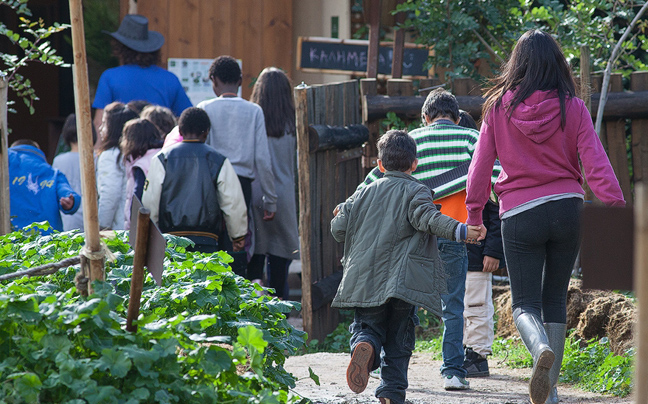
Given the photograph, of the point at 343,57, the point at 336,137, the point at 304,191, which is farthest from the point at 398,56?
the point at 304,191

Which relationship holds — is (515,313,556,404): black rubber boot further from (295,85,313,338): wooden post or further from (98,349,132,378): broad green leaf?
(295,85,313,338): wooden post

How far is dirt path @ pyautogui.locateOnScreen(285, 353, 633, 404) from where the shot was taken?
13.9 ft

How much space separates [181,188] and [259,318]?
2.30m

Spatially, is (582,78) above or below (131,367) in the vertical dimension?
above

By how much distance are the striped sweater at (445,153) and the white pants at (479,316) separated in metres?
0.70

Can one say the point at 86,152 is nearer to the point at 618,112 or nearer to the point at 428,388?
the point at 428,388

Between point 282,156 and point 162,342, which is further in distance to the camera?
point 282,156

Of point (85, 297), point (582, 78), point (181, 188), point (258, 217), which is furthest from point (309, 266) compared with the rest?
point (85, 297)

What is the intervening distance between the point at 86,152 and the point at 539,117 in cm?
216

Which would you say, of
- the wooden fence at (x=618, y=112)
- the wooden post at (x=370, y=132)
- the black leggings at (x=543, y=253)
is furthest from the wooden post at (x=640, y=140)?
the black leggings at (x=543, y=253)

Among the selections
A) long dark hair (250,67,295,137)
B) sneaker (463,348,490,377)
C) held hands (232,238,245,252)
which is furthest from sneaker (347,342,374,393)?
long dark hair (250,67,295,137)

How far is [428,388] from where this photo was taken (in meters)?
4.65

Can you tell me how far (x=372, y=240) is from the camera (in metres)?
4.02

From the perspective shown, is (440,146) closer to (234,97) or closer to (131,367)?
(234,97)
